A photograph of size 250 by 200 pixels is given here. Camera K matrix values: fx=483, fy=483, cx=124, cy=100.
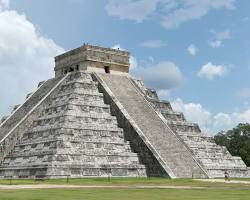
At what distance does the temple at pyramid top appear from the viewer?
1692 inches

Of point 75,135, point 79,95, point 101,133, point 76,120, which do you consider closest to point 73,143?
point 75,135

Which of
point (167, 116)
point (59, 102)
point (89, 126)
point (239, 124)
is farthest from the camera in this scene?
point (239, 124)

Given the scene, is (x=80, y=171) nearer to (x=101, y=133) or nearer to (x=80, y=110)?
(x=101, y=133)

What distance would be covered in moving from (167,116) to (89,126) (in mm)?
8488

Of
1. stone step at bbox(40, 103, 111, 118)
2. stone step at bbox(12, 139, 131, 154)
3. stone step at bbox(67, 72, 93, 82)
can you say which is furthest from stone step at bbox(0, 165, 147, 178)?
stone step at bbox(67, 72, 93, 82)

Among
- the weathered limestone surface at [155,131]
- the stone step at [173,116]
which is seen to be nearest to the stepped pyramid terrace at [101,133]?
the weathered limestone surface at [155,131]

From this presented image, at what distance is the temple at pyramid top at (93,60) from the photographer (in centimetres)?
4297

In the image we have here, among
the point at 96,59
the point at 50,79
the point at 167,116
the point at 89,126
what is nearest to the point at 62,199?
the point at 89,126

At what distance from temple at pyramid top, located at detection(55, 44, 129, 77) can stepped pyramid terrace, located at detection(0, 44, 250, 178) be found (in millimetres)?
89

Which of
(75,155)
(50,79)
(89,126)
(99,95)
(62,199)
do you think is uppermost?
(50,79)

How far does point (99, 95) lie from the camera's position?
39.0 m

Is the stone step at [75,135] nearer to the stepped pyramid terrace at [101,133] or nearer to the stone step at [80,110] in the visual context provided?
the stepped pyramid terrace at [101,133]

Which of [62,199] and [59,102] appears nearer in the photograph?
[62,199]

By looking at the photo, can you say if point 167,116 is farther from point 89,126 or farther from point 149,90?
point 89,126
